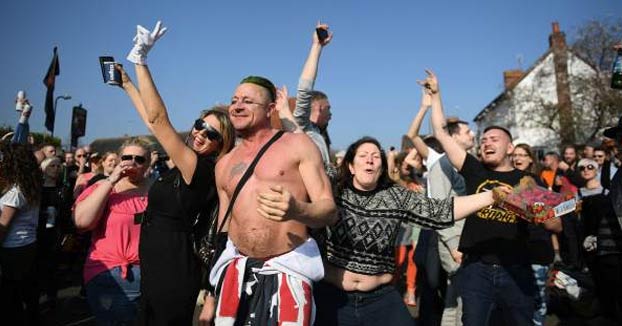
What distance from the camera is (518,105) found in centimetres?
3419

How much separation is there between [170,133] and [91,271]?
55.9 inches

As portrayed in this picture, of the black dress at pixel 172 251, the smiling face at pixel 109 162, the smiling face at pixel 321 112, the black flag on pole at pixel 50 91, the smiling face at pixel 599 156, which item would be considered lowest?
the black dress at pixel 172 251

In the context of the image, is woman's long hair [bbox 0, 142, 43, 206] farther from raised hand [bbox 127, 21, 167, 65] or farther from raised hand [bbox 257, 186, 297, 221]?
raised hand [bbox 257, 186, 297, 221]

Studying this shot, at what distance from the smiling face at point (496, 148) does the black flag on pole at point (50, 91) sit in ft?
30.9

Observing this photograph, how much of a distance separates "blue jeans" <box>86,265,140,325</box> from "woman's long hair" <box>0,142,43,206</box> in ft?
3.82

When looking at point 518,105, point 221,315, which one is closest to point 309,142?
point 221,315

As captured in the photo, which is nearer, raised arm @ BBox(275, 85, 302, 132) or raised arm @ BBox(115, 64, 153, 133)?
raised arm @ BBox(115, 64, 153, 133)

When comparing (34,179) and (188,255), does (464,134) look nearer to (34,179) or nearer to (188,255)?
(188,255)

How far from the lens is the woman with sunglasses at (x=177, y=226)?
9.68 feet

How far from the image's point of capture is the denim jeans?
9.85 feet

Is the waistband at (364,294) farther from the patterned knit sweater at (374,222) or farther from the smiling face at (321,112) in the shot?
the smiling face at (321,112)

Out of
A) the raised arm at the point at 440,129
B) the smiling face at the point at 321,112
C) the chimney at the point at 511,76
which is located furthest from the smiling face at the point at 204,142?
the chimney at the point at 511,76

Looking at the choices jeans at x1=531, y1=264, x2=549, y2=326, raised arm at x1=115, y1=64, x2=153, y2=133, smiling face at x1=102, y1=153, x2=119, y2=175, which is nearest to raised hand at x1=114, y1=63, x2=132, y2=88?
raised arm at x1=115, y1=64, x2=153, y2=133

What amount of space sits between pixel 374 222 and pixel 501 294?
1.48 metres
